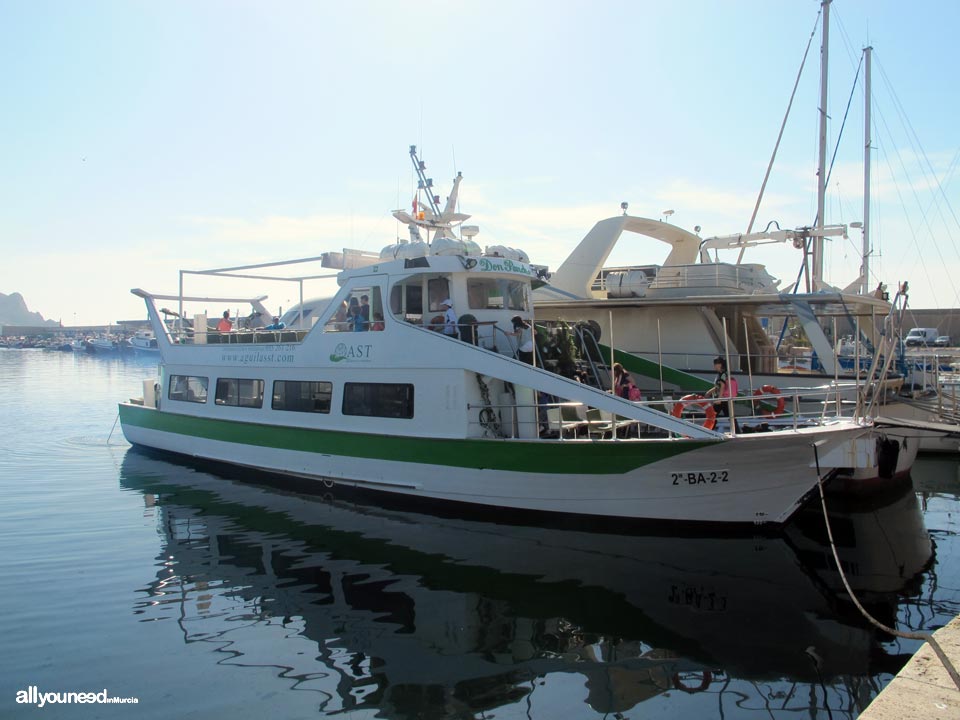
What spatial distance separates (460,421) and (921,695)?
304 inches

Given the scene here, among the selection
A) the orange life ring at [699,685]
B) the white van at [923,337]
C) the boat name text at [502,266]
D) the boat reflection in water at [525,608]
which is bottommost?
the orange life ring at [699,685]

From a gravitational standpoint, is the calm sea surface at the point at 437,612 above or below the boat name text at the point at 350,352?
below

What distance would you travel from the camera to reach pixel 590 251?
2211 cm

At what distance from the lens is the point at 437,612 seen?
8.09 m

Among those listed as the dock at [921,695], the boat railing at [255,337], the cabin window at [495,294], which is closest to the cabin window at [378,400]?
the boat railing at [255,337]

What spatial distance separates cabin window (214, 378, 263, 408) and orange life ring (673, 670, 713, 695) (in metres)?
10.9

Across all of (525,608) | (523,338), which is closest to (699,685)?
(525,608)

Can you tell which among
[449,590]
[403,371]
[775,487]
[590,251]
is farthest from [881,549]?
[590,251]

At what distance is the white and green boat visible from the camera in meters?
10.0

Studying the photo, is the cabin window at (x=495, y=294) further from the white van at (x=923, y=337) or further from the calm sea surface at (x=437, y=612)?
the white van at (x=923, y=337)

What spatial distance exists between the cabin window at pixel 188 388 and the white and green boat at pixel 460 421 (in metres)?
0.08

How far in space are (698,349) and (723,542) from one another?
1054 cm

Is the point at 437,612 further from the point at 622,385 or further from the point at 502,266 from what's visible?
the point at 502,266

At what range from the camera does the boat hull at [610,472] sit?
9.80m
